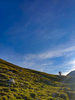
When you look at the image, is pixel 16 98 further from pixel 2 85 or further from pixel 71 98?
pixel 71 98

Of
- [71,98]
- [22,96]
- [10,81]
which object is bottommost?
[71,98]

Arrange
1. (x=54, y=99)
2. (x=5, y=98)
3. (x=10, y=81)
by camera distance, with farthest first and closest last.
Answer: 1. (x=10, y=81)
2. (x=54, y=99)
3. (x=5, y=98)

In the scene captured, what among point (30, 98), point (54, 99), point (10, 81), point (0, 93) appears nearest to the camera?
point (0, 93)

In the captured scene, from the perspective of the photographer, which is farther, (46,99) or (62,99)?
(62,99)

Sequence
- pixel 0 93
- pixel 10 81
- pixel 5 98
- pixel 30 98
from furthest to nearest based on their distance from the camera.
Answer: pixel 10 81 < pixel 30 98 < pixel 0 93 < pixel 5 98

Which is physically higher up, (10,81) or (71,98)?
(10,81)

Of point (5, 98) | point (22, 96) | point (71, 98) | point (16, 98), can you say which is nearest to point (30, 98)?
point (22, 96)

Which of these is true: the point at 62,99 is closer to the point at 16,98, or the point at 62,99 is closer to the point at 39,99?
the point at 39,99

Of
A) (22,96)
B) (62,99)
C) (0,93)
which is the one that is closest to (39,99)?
(22,96)

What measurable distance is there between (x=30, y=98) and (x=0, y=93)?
40.8 ft

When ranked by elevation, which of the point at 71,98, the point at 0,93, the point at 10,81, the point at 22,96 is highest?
the point at 10,81

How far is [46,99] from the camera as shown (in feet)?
108

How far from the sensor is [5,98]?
25969 mm

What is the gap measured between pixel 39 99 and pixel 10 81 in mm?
17632
